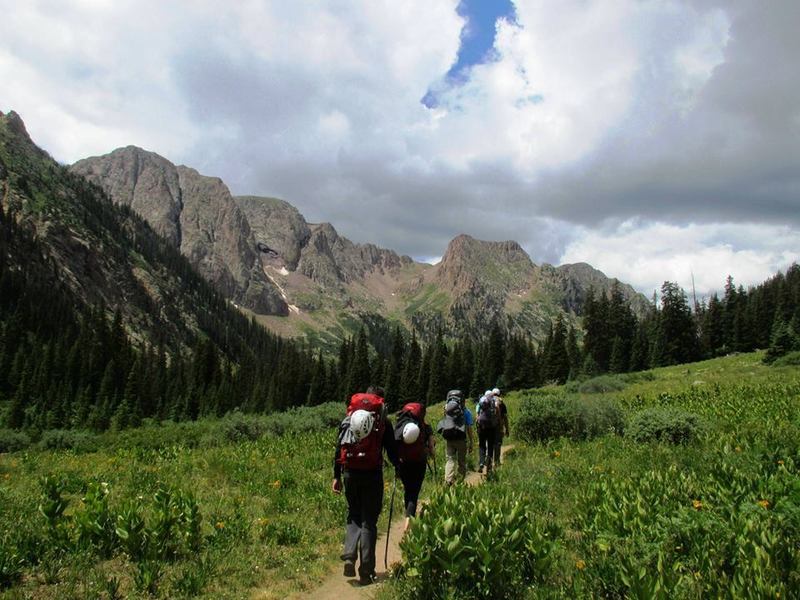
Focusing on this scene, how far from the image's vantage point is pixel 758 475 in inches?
283

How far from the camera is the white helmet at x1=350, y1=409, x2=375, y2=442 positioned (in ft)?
22.0

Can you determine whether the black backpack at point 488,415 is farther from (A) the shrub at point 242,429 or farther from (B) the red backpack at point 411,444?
(A) the shrub at point 242,429

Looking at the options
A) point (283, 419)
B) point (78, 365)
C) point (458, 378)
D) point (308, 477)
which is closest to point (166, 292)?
point (78, 365)

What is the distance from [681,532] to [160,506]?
7114 millimetres

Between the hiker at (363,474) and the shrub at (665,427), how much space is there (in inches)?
411

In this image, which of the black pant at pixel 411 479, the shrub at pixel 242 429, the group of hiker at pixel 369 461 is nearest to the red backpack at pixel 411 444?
the group of hiker at pixel 369 461

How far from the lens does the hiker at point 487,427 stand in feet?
42.2

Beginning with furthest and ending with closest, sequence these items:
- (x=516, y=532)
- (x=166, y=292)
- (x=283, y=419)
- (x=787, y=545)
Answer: (x=166, y=292)
(x=283, y=419)
(x=516, y=532)
(x=787, y=545)

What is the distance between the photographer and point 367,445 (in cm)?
678

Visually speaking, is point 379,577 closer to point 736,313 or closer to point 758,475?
point 758,475

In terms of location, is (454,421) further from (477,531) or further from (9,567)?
(9,567)

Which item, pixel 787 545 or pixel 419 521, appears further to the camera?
pixel 419 521

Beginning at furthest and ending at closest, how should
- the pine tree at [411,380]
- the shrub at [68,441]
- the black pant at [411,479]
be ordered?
the pine tree at [411,380], the shrub at [68,441], the black pant at [411,479]

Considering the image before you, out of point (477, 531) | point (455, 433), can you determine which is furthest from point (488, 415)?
point (477, 531)
